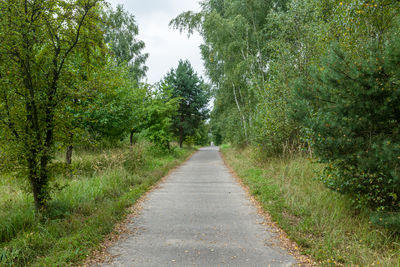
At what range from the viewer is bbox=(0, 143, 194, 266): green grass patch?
3641 millimetres

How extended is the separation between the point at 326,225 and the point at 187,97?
24209 millimetres

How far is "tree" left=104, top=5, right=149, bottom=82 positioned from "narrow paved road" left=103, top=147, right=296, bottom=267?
18754 mm

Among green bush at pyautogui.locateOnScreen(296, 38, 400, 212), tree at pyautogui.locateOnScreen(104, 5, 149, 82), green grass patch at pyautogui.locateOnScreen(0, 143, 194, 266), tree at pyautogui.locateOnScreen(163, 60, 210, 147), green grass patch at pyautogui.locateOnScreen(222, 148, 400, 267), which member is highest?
tree at pyautogui.locateOnScreen(104, 5, 149, 82)

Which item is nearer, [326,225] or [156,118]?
[326,225]

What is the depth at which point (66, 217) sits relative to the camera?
5062 millimetres

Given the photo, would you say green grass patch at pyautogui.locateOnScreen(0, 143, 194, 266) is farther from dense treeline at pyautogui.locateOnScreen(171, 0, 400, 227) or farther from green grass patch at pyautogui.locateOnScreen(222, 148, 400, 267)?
dense treeline at pyautogui.locateOnScreen(171, 0, 400, 227)

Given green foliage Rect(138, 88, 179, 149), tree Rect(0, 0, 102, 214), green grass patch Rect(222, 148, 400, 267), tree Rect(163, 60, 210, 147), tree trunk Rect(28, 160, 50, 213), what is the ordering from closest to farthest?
green grass patch Rect(222, 148, 400, 267) → tree Rect(0, 0, 102, 214) → tree trunk Rect(28, 160, 50, 213) → green foliage Rect(138, 88, 179, 149) → tree Rect(163, 60, 210, 147)

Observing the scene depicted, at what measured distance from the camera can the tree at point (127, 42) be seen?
23000mm

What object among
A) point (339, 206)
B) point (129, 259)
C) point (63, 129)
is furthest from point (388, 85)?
point (63, 129)

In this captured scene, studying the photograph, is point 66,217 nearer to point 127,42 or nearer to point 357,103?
point 357,103

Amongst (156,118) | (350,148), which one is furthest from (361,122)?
(156,118)

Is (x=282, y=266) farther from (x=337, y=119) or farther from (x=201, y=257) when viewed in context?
(x=337, y=119)

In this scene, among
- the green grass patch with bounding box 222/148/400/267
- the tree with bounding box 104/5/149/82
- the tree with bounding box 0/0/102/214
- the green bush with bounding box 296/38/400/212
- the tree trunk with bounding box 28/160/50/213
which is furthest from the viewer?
the tree with bounding box 104/5/149/82

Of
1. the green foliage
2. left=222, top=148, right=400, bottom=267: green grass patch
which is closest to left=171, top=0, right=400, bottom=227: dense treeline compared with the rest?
left=222, top=148, right=400, bottom=267: green grass patch
